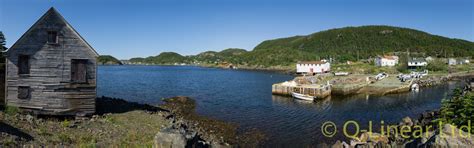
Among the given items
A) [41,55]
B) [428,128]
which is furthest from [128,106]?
[428,128]

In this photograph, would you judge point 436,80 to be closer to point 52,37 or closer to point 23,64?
point 52,37

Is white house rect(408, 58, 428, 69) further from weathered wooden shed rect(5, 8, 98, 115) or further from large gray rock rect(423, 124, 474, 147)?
weathered wooden shed rect(5, 8, 98, 115)

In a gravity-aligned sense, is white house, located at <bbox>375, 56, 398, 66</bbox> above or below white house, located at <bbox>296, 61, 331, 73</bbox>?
above

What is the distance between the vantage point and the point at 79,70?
22.7m

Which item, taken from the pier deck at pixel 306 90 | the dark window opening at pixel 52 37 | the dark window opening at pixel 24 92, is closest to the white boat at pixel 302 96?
the pier deck at pixel 306 90

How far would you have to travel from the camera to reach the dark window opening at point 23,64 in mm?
21828

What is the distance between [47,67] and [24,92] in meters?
2.37

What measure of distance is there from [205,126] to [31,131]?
14489 millimetres

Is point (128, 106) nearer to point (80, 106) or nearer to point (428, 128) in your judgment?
point (80, 106)

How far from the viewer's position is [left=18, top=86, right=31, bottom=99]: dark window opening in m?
22.0

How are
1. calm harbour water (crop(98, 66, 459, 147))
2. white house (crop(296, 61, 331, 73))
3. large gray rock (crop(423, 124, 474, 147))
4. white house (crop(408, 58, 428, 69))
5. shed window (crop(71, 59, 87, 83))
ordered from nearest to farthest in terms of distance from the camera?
1. large gray rock (crop(423, 124, 474, 147))
2. shed window (crop(71, 59, 87, 83))
3. calm harbour water (crop(98, 66, 459, 147))
4. white house (crop(296, 61, 331, 73))
5. white house (crop(408, 58, 428, 69))

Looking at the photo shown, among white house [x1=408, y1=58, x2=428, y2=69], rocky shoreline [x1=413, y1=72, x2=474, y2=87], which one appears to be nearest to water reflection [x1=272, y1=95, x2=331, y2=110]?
rocky shoreline [x1=413, y1=72, x2=474, y2=87]

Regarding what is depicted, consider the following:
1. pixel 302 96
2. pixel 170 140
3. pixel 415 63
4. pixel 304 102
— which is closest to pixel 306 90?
pixel 302 96

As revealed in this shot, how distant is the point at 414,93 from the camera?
181 ft
